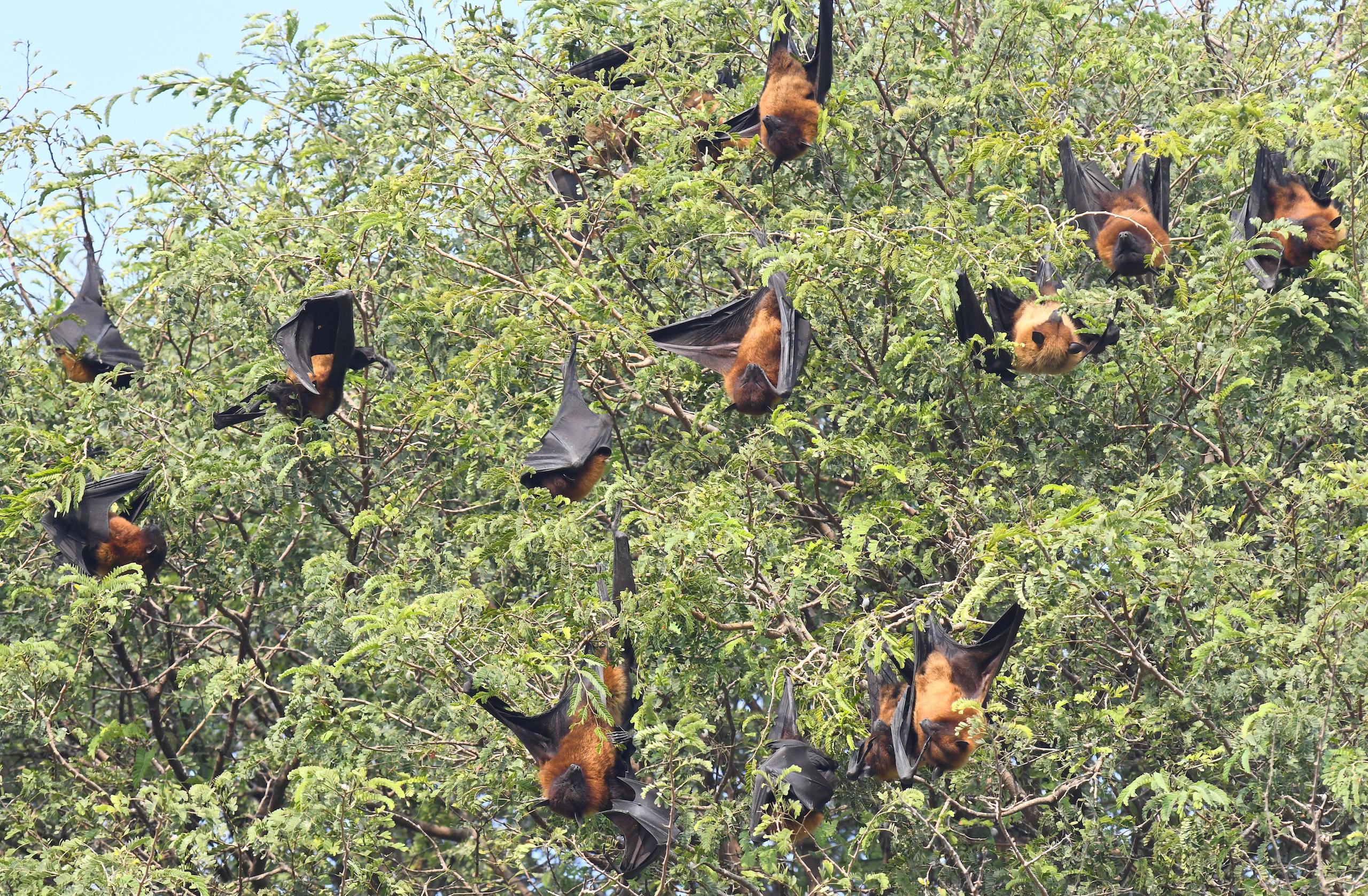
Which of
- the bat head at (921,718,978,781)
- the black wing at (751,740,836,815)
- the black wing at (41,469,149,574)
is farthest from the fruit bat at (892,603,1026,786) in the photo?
the black wing at (41,469,149,574)

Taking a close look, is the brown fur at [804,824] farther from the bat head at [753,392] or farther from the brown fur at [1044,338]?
the brown fur at [1044,338]

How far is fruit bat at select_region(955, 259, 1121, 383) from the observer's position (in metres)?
7.14

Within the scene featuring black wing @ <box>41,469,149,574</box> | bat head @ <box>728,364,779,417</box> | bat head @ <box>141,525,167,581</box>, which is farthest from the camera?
bat head @ <box>141,525,167,581</box>

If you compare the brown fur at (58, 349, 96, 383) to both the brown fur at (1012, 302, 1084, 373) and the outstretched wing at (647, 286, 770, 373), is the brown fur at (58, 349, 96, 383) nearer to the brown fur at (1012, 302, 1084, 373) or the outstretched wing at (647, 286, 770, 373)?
the outstretched wing at (647, 286, 770, 373)

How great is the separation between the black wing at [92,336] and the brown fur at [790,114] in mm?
3761

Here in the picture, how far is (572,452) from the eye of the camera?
273 inches

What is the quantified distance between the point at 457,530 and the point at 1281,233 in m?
3.95

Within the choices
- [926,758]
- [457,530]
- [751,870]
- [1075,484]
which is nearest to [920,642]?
[926,758]

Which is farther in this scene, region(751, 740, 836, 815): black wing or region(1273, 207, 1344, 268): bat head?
region(1273, 207, 1344, 268): bat head

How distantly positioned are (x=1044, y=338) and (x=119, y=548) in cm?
467

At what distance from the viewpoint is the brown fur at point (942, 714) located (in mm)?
6043

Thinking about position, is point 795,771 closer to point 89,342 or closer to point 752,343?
point 752,343

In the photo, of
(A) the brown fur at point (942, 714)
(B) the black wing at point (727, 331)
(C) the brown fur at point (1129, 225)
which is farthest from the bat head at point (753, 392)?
(C) the brown fur at point (1129, 225)

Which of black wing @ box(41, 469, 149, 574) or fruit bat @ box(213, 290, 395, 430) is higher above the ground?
fruit bat @ box(213, 290, 395, 430)
